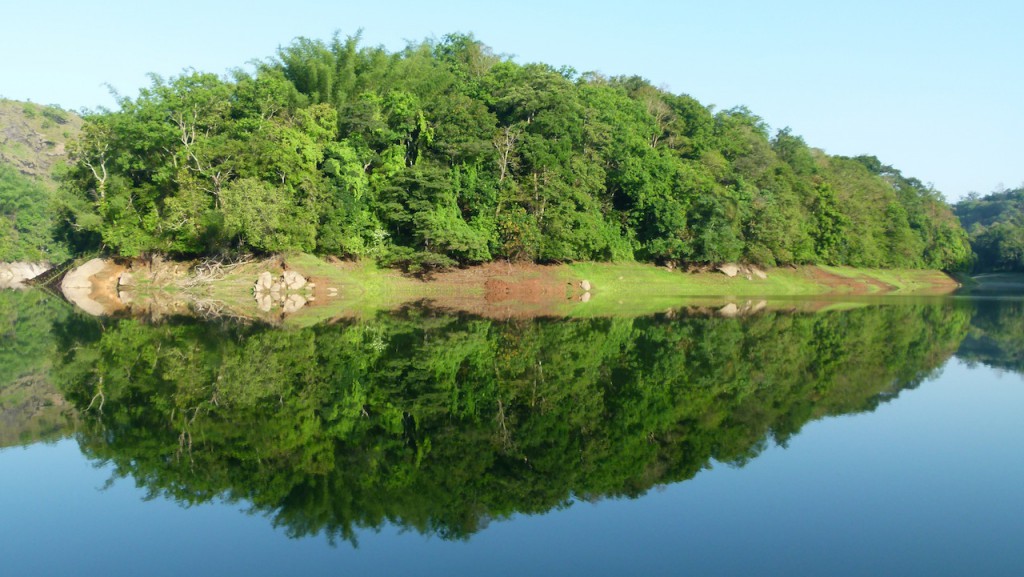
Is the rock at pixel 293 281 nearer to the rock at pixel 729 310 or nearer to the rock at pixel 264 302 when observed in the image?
the rock at pixel 264 302

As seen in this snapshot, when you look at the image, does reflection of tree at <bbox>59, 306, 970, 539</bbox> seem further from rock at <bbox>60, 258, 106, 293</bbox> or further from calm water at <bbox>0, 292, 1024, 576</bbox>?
rock at <bbox>60, 258, 106, 293</bbox>

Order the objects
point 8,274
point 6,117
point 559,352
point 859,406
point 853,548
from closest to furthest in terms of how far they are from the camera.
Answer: point 853,548
point 859,406
point 559,352
point 8,274
point 6,117

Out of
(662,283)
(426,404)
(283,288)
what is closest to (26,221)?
(283,288)

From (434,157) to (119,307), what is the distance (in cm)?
2488

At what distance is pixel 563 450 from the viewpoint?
1145 cm

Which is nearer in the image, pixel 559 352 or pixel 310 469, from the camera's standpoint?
pixel 310 469

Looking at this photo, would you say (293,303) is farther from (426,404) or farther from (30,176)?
(30,176)

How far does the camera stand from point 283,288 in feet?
155

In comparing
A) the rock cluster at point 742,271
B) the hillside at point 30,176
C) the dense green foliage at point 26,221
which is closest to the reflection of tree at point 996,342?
the rock cluster at point 742,271

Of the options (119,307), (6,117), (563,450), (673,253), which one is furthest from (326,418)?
(6,117)

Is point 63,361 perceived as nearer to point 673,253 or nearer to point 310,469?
point 310,469

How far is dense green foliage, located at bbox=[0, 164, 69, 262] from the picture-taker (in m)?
86.2

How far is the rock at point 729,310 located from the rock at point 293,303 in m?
21.1

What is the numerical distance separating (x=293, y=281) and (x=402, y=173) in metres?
11.5
